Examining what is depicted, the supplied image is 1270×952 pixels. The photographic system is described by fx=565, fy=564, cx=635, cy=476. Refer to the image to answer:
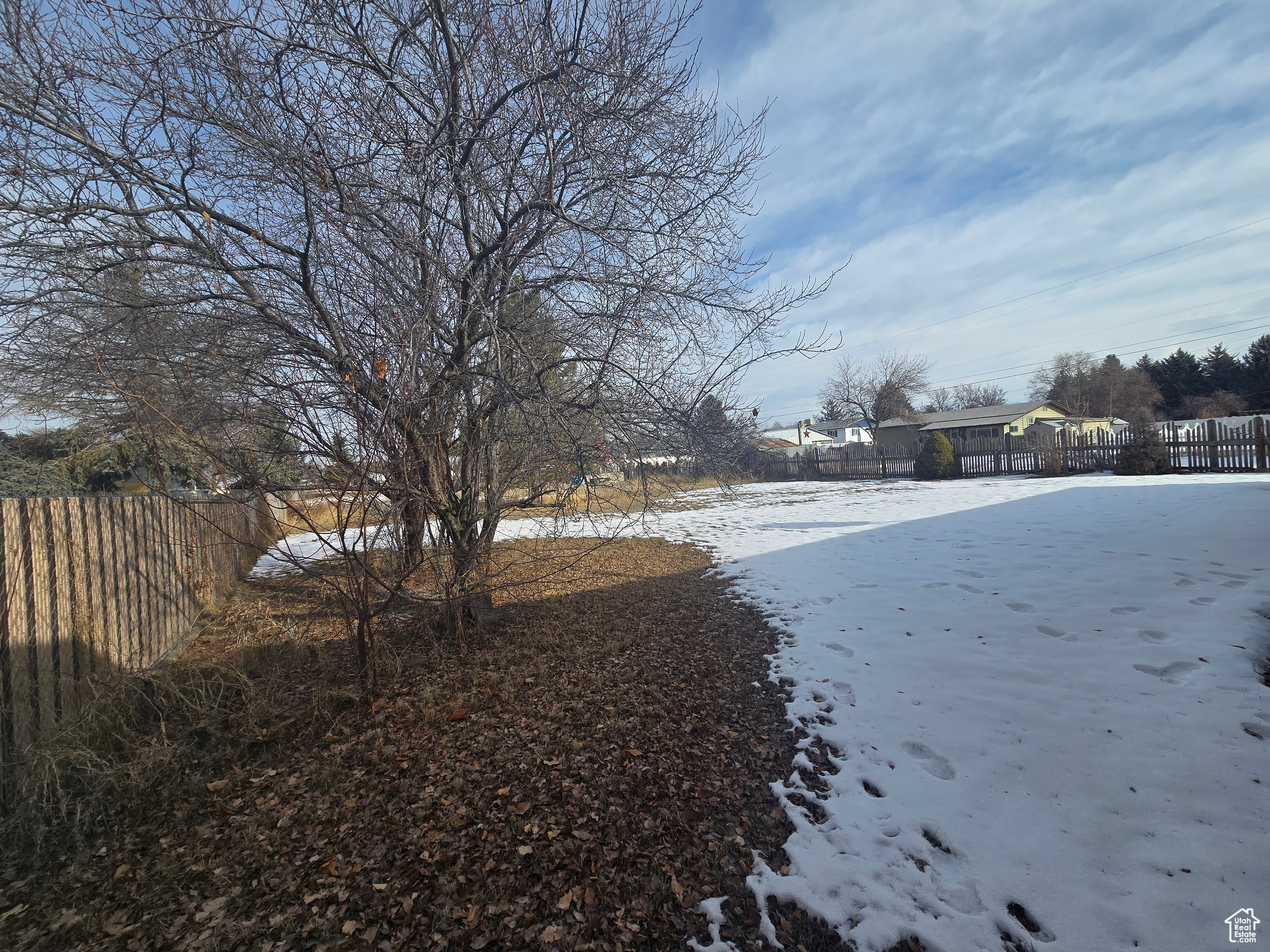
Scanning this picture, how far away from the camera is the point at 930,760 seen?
279 cm

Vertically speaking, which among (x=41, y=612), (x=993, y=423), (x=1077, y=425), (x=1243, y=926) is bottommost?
(x=1243, y=926)

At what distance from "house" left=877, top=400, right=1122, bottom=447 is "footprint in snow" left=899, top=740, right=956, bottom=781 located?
105 ft

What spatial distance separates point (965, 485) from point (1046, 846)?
15659 millimetres

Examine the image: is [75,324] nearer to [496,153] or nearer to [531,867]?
[496,153]

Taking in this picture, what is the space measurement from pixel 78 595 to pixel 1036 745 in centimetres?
547

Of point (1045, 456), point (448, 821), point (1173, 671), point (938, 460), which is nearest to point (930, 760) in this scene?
point (1173, 671)

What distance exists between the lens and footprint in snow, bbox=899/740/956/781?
105 inches

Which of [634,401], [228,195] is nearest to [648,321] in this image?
[634,401]

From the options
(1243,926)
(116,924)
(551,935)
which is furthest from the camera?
(116,924)

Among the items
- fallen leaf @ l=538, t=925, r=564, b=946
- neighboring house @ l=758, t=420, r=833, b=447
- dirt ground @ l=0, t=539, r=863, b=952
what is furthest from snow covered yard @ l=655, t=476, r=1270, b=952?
neighboring house @ l=758, t=420, r=833, b=447

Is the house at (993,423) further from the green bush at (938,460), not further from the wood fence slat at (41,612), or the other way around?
the wood fence slat at (41,612)

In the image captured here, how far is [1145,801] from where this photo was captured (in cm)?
227

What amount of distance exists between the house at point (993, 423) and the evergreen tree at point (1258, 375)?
305 inches

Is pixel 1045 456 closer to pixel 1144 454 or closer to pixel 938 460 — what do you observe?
pixel 1144 454
